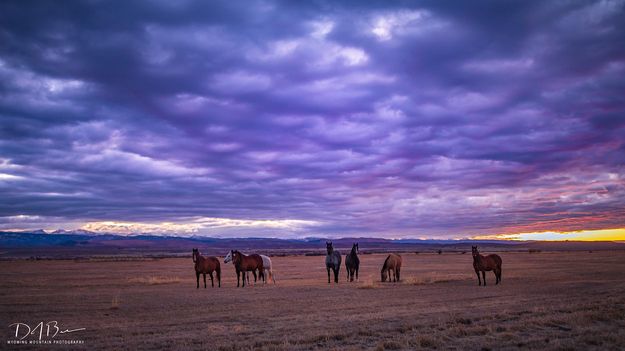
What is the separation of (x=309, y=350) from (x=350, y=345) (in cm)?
108

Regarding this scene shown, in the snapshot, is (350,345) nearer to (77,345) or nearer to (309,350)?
(309,350)

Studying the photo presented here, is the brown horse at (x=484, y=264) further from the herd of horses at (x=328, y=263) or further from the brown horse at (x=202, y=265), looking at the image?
the brown horse at (x=202, y=265)

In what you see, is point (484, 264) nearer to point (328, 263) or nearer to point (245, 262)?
point (328, 263)

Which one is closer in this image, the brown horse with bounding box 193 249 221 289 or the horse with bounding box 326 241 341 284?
the brown horse with bounding box 193 249 221 289

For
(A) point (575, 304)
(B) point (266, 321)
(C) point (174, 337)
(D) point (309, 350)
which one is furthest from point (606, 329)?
(C) point (174, 337)

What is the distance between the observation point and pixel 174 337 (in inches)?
468

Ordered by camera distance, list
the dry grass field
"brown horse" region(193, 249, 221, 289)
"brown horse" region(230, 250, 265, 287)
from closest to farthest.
→ 1. the dry grass field
2. "brown horse" region(193, 249, 221, 289)
3. "brown horse" region(230, 250, 265, 287)
